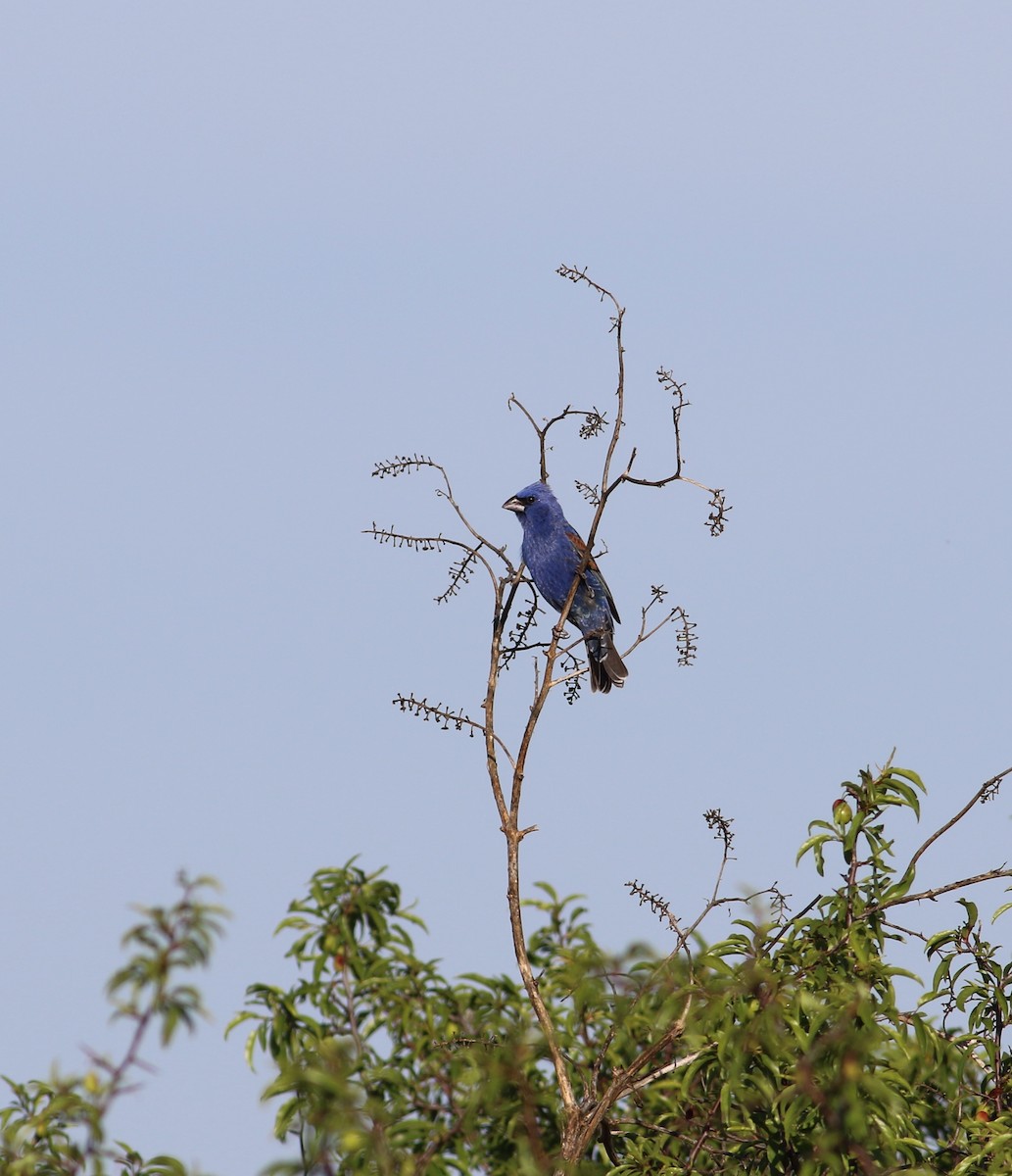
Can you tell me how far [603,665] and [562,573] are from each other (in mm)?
760

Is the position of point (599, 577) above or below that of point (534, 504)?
below

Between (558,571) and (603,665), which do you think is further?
(603,665)

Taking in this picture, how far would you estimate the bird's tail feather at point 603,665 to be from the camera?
10961mm

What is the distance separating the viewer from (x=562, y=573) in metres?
10.9

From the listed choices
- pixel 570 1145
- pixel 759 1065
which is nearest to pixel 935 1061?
pixel 759 1065

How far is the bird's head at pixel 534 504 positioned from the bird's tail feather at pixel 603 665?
1.00 m

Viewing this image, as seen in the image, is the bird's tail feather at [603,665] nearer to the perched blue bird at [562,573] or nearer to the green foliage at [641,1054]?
the perched blue bird at [562,573]

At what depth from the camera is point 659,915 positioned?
6.40m

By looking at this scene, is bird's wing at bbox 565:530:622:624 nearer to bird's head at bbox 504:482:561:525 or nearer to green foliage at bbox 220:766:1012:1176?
bird's head at bbox 504:482:561:525

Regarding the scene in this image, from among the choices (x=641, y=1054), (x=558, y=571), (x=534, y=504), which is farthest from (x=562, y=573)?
(x=641, y=1054)

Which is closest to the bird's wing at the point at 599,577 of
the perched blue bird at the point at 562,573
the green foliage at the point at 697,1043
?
the perched blue bird at the point at 562,573

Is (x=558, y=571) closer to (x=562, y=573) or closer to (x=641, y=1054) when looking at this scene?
(x=562, y=573)

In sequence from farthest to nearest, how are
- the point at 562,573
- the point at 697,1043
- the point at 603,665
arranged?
the point at 603,665 → the point at 562,573 → the point at 697,1043

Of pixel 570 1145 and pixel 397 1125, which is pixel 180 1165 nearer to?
pixel 397 1125
